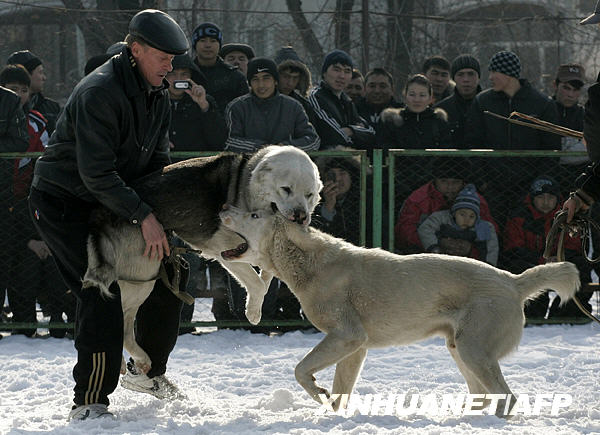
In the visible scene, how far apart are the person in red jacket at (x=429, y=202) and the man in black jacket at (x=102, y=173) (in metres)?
3.61

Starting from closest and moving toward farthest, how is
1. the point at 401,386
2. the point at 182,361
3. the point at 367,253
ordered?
the point at 367,253 → the point at 401,386 → the point at 182,361

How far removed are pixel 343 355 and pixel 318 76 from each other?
28.4 feet

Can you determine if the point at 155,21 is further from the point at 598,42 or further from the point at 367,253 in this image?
the point at 598,42

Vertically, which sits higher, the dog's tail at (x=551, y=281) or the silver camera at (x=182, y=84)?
the silver camera at (x=182, y=84)

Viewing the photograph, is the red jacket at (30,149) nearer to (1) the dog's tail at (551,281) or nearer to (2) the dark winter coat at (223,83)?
(2) the dark winter coat at (223,83)

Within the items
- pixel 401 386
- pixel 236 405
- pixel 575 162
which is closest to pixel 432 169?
pixel 575 162

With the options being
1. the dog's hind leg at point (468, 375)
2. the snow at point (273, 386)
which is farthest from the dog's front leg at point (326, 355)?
the dog's hind leg at point (468, 375)

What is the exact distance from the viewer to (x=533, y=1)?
13.7 meters

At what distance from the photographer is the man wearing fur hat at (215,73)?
8.66 m

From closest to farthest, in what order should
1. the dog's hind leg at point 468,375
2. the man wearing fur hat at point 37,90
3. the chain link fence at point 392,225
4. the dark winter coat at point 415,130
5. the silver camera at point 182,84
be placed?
the dog's hind leg at point 468,375
the chain link fence at point 392,225
the silver camera at point 182,84
the dark winter coat at point 415,130
the man wearing fur hat at point 37,90

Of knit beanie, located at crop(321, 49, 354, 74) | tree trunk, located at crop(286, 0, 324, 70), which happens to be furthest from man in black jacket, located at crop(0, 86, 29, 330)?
tree trunk, located at crop(286, 0, 324, 70)

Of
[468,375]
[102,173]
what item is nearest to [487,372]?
[468,375]

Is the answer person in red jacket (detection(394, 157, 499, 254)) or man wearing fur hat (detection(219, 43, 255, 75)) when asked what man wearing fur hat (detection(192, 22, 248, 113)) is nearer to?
man wearing fur hat (detection(219, 43, 255, 75))

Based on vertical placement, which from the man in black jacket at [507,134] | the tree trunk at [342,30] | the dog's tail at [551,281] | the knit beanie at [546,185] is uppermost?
the tree trunk at [342,30]
